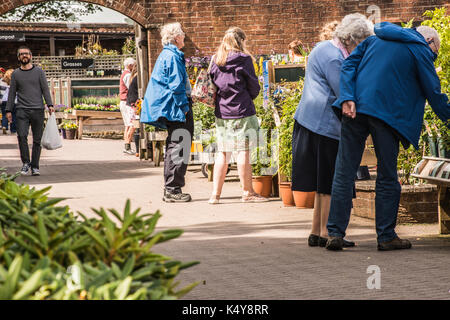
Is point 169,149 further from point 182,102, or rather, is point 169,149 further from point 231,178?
point 231,178

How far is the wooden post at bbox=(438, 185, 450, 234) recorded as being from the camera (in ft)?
21.3

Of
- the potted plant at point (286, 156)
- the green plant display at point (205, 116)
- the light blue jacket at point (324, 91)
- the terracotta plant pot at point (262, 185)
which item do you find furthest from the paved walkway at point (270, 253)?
the green plant display at point (205, 116)

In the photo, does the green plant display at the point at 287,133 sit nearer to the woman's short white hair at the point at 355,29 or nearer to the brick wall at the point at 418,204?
the brick wall at the point at 418,204

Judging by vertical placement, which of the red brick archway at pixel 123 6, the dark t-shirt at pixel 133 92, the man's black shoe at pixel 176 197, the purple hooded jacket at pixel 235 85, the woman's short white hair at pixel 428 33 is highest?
the red brick archway at pixel 123 6

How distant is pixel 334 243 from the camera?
5906 millimetres

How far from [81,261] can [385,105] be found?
3.81 meters

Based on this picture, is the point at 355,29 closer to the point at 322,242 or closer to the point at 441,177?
the point at 441,177

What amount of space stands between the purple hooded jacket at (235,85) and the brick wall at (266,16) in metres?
7.21

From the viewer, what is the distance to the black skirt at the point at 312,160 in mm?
6121

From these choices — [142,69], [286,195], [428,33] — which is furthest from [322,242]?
[142,69]

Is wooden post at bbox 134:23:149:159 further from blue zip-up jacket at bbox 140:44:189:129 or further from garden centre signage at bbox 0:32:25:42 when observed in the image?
garden centre signage at bbox 0:32:25:42

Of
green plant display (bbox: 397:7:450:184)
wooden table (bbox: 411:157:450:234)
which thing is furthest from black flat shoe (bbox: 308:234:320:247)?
green plant display (bbox: 397:7:450:184)

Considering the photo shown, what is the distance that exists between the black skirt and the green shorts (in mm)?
2474
